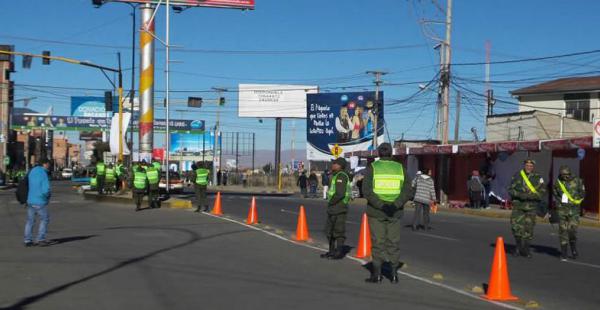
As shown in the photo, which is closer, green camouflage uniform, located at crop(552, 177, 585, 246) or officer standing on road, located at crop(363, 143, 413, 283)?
officer standing on road, located at crop(363, 143, 413, 283)

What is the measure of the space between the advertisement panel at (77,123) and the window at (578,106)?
4221 cm

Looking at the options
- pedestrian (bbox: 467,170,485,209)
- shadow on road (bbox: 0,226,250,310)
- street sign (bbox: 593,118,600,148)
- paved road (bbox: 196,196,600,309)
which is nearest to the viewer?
shadow on road (bbox: 0,226,250,310)

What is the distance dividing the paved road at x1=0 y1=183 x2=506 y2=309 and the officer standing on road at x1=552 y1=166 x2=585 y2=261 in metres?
4.13

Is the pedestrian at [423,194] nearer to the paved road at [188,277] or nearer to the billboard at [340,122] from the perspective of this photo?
the paved road at [188,277]

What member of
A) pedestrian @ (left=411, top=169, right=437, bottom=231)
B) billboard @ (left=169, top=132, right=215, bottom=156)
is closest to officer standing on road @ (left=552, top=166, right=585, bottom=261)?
pedestrian @ (left=411, top=169, right=437, bottom=231)

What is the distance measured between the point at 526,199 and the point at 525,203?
0.09 metres

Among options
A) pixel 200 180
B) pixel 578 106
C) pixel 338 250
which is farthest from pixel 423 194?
pixel 578 106

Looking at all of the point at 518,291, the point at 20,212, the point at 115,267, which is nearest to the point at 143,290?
the point at 115,267

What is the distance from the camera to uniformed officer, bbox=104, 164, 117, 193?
35281mm

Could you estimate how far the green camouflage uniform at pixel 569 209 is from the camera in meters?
13.3

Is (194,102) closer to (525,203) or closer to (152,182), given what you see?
(152,182)

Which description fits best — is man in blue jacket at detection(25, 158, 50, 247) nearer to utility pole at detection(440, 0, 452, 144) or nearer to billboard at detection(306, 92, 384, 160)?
utility pole at detection(440, 0, 452, 144)

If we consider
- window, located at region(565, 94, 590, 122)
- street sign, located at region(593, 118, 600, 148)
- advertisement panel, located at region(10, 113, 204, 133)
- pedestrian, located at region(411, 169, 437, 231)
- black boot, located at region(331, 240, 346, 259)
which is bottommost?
black boot, located at region(331, 240, 346, 259)

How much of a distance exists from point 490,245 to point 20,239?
9996 millimetres
